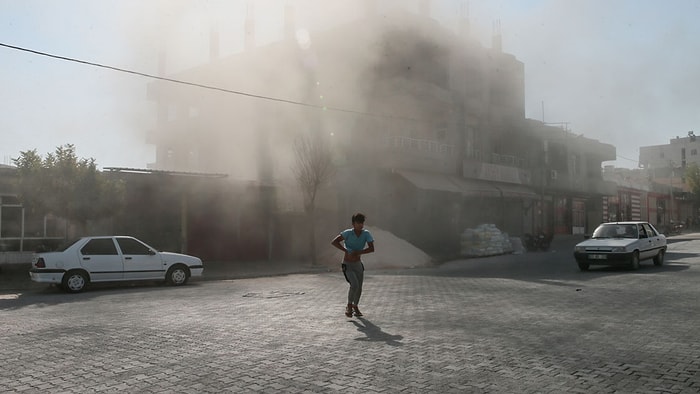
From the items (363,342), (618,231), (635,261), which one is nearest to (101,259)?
(363,342)

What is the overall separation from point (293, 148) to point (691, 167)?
5021 centimetres

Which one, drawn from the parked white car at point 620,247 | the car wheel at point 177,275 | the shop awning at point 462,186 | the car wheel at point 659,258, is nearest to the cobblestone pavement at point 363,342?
the car wheel at point 177,275

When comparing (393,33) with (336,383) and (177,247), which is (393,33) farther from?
(336,383)

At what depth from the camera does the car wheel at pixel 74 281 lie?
1020 cm

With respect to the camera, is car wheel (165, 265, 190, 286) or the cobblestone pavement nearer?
the cobblestone pavement

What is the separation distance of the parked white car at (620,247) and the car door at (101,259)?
33.3 ft

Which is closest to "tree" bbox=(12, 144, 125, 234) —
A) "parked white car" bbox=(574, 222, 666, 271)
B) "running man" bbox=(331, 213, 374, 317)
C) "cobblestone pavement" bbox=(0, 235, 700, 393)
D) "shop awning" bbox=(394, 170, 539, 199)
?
"cobblestone pavement" bbox=(0, 235, 700, 393)

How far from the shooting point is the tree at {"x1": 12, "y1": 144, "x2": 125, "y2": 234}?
12.5m

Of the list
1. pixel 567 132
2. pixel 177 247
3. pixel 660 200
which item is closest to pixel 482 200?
pixel 567 132

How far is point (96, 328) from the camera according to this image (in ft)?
20.0

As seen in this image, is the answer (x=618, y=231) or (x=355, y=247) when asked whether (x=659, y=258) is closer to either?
(x=618, y=231)

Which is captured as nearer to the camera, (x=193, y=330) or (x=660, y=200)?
(x=193, y=330)

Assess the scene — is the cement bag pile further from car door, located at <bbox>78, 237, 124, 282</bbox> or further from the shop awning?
car door, located at <bbox>78, 237, 124, 282</bbox>

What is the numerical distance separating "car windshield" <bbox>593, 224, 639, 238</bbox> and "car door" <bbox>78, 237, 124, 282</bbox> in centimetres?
1103
